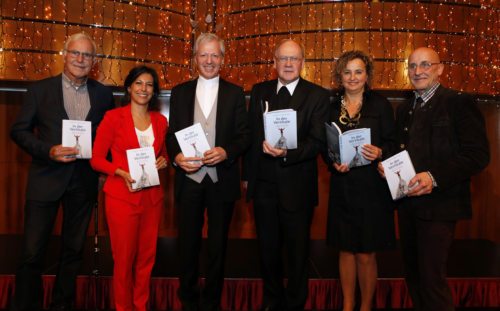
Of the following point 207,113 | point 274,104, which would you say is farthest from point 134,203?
point 274,104

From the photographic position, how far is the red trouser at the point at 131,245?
8.70 feet

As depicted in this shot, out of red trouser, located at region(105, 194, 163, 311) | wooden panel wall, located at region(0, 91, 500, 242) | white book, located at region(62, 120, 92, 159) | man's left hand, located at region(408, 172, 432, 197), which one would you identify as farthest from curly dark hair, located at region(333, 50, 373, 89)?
wooden panel wall, located at region(0, 91, 500, 242)

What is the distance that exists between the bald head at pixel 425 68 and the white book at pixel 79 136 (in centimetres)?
214

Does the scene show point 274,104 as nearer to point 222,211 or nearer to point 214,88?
point 214,88

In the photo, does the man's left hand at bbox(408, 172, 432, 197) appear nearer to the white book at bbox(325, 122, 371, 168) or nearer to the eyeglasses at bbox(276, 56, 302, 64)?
the white book at bbox(325, 122, 371, 168)

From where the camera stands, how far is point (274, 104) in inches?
113

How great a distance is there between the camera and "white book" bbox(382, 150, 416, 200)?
7.92 ft

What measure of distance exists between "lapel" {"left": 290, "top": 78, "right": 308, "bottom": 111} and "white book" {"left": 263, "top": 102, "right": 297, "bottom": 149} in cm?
25

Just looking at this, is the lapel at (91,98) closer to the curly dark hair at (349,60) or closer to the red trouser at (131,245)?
the red trouser at (131,245)

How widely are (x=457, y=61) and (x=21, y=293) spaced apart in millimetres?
6395

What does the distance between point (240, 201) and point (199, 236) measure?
2750mm

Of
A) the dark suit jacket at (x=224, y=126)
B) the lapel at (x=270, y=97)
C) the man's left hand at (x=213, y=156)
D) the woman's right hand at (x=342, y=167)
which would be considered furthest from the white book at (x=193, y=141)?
the woman's right hand at (x=342, y=167)

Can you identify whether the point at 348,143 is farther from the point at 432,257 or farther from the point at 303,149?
the point at 432,257

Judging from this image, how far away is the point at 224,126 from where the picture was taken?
2.78 metres
